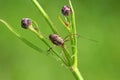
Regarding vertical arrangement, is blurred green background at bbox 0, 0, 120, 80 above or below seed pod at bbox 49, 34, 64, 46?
above

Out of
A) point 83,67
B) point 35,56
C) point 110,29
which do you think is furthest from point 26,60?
point 110,29

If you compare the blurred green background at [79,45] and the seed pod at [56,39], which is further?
the blurred green background at [79,45]

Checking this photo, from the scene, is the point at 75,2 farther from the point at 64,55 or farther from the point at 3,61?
the point at 64,55

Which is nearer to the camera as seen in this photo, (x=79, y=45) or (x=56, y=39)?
(x=56, y=39)

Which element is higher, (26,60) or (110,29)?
(110,29)

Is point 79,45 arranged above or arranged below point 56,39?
above

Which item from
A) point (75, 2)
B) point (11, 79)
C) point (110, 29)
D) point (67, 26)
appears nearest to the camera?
point (67, 26)

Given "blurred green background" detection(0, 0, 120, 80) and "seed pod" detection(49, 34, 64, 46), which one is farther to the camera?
"blurred green background" detection(0, 0, 120, 80)

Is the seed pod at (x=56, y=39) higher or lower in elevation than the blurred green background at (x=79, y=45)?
lower
